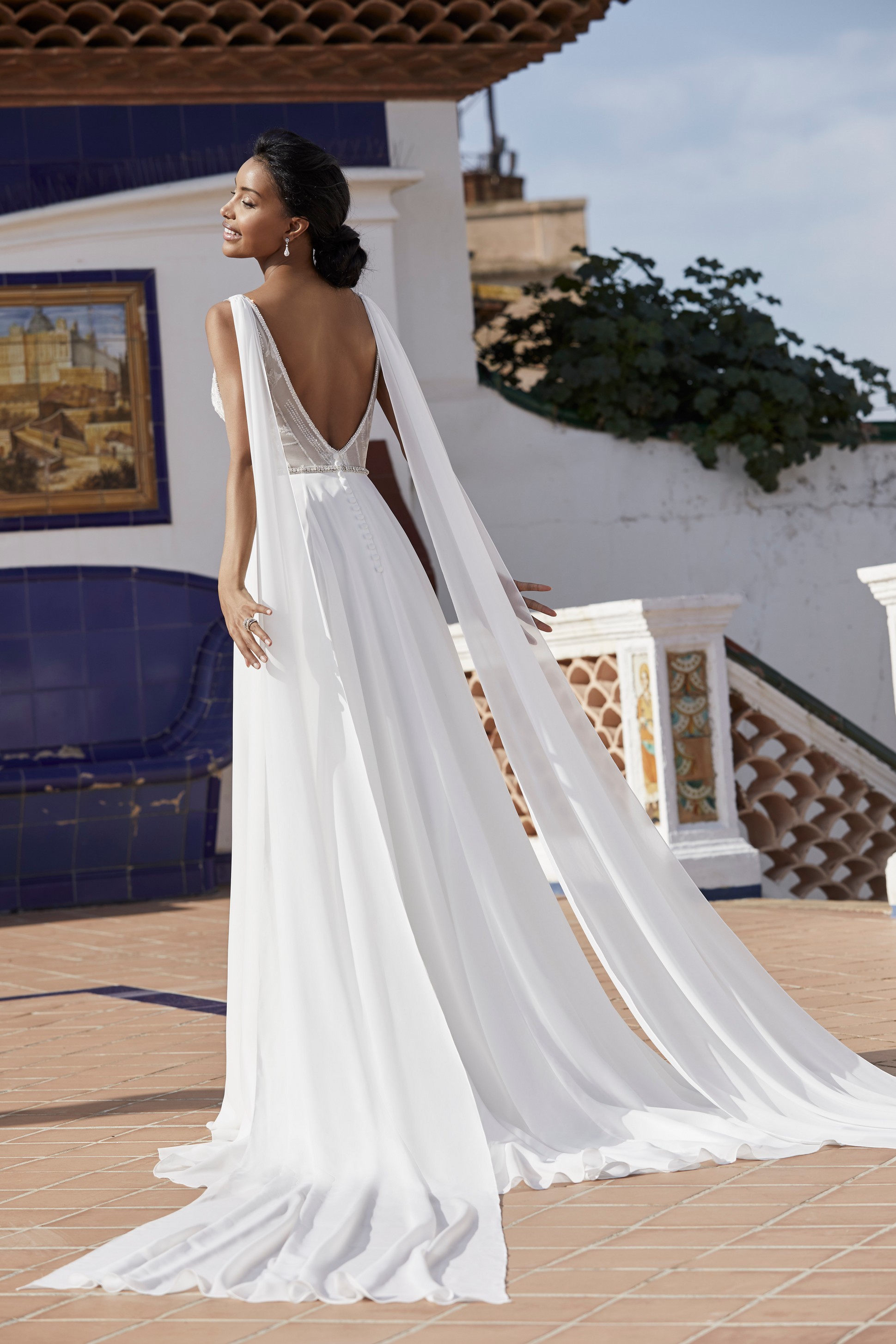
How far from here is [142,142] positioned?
8.80 meters

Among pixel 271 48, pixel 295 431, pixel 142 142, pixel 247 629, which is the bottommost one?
pixel 247 629

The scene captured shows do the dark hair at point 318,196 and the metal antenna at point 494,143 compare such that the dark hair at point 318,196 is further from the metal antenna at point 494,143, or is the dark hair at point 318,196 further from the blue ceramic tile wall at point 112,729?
the metal antenna at point 494,143

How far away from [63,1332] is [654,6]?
60.8 feet

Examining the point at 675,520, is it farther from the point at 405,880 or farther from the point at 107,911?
the point at 405,880

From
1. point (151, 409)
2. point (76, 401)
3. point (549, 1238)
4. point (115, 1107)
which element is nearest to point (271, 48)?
point (151, 409)

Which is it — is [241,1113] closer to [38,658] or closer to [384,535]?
[384,535]

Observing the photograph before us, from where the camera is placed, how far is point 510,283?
2003 centimetres

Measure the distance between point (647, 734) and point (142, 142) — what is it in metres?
4.68

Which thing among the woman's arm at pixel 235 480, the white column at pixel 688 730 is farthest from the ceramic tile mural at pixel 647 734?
the woman's arm at pixel 235 480

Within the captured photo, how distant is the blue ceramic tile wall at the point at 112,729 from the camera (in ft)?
26.4

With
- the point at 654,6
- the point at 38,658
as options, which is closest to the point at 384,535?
the point at 38,658

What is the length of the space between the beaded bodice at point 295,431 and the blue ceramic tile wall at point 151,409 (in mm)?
5689

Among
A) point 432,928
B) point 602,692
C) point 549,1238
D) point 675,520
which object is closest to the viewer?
point 549,1238

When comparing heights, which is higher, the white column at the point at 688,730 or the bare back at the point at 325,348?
the bare back at the point at 325,348
